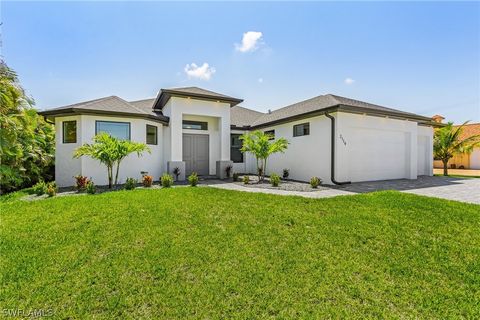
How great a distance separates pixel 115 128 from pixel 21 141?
352cm

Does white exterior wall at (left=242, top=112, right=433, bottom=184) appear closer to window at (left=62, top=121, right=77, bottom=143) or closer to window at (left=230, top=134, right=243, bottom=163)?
window at (left=230, top=134, right=243, bottom=163)

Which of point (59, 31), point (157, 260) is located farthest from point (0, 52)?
point (157, 260)

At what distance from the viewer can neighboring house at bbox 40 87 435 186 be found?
10.8 metres

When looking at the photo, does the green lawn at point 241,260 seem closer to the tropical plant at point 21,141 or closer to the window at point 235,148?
the tropical plant at point 21,141

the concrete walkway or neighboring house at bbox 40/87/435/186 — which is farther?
neighboring house at bbox 40/87/435/186

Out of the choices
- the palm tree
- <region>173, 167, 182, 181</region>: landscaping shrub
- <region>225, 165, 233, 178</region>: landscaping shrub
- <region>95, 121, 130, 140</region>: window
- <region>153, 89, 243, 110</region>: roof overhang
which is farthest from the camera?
the palm tree

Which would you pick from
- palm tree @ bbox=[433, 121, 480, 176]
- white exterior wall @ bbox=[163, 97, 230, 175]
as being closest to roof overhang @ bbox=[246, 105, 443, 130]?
white exterior wall @ bbox=[163, 97, 230, 175]

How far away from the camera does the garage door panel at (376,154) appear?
38.4 ft

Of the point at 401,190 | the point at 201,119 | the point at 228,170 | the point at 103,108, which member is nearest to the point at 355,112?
the point at 401,190

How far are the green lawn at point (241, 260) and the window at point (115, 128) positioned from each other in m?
5.31

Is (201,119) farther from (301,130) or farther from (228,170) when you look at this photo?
(301,130)

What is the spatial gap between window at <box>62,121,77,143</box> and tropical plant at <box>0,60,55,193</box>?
3.63 ft

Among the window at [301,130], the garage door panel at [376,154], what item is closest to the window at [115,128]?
the window at [301,130]

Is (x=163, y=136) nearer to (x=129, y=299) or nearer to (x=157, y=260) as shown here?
(x=157, y=260)
